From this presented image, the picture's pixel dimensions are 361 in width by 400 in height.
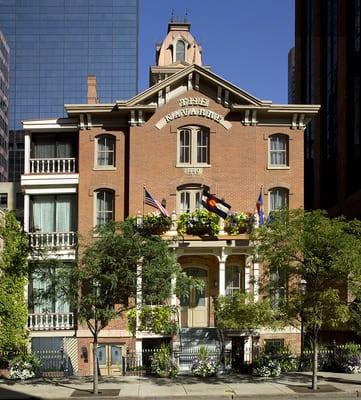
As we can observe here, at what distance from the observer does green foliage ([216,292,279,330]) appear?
25.7 m

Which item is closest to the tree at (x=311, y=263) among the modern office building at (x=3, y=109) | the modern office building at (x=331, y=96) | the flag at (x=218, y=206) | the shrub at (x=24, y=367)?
the flag at (x=218, y=206)

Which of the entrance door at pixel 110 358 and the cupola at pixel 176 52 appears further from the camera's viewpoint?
the cupola at pixel 176 52

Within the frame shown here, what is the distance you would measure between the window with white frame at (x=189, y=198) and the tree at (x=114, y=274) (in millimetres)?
7947

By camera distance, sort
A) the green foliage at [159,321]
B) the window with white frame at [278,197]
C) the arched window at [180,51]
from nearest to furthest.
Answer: the green foliage at [159,321] → the window with white frame at [278,197] → the arched window at [180,51]

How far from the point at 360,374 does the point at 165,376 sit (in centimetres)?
806

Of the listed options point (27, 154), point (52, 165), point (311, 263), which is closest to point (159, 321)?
point (311, 263)

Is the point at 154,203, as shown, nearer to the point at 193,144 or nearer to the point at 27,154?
the point at 193,144

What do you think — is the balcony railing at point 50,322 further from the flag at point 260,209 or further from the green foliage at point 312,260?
the green foliage at point 312,260

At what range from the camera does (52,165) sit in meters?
34.4

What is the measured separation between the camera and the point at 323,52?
6397cm

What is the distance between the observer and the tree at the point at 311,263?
973 inches

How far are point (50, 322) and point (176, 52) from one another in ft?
96.1

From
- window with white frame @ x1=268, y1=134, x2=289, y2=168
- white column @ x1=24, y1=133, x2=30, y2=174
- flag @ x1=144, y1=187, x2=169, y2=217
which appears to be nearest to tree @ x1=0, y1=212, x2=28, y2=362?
white column @ x1=24, y1=133, x2=30, y2=174

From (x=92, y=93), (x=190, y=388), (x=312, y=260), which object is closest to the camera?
(x=312, y=260)
